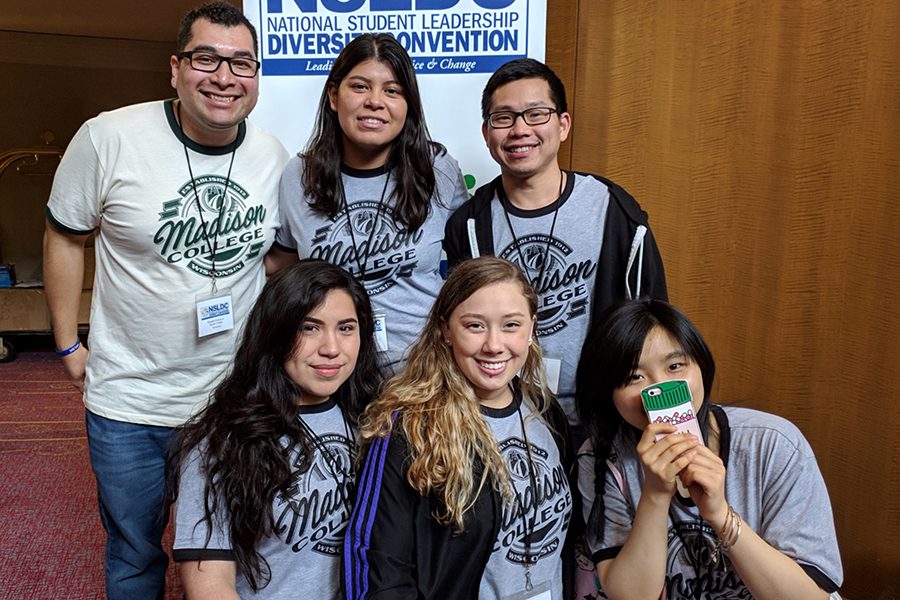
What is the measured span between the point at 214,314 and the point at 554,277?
916mm

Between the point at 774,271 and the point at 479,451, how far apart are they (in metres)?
1.66

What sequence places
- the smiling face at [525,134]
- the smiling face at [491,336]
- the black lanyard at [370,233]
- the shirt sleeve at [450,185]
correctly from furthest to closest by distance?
the shirt sleeve at [450,185] → the black lanyard at [370,233] → the smiling face at [525,134] → the smiling face at [491,336]

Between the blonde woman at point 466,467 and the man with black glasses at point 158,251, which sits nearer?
the blonde woman at point 466,467

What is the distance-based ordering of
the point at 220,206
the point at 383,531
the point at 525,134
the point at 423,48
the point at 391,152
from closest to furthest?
the point at 383,531 → the point at 525,134 → the point at 220,206 → the point at 391,152 → the point at 423,48

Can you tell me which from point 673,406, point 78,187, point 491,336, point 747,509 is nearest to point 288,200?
point 78,187

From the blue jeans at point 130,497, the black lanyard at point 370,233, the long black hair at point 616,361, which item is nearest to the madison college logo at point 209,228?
the black lanyard at point 370,233

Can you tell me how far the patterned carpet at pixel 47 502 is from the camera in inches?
117

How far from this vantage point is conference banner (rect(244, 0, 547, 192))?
2537mm

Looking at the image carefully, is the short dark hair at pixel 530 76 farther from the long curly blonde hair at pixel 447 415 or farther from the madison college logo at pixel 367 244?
the long curly blonde hair at pixel 447 415

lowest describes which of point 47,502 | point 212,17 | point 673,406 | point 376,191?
point 47,502

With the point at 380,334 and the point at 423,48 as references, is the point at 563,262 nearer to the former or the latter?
the point at 380,334

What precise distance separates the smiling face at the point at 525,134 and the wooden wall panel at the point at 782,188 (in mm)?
1036

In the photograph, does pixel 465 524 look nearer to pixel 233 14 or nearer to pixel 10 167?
pixel 233 14

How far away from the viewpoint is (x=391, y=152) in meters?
2.04
